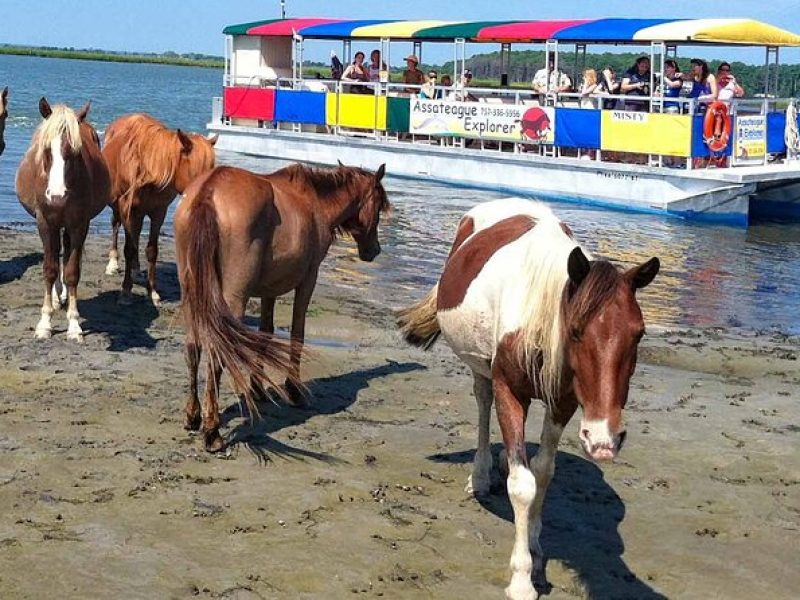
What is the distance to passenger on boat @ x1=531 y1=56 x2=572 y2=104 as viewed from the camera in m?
21.9

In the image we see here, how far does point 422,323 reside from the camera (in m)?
6.61

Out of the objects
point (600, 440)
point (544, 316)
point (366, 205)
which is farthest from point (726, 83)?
point (600, 440)

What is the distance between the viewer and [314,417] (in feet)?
23.7

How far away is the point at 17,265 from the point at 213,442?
21.0 ft

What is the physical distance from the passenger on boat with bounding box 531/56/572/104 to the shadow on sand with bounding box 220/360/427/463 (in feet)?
45.6

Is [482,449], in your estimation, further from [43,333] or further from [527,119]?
[527,119]

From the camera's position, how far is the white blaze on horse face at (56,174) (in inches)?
326

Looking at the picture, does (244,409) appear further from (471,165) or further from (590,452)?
(471,165)

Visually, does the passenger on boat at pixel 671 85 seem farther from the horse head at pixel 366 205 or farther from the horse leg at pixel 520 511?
the horse leg at pixel 520 511

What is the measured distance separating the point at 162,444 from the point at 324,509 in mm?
1234

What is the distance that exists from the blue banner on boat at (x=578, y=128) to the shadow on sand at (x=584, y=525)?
48.3 ft

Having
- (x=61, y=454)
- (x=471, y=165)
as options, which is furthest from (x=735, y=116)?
(x=61, y=454)

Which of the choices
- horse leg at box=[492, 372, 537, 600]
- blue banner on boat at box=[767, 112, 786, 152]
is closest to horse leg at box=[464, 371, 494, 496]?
horse leg at box=[492, 372, 537, 600]

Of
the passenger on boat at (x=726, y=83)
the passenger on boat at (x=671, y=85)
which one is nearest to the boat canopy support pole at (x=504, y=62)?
the passenger on boat at (x=671, y=85)
